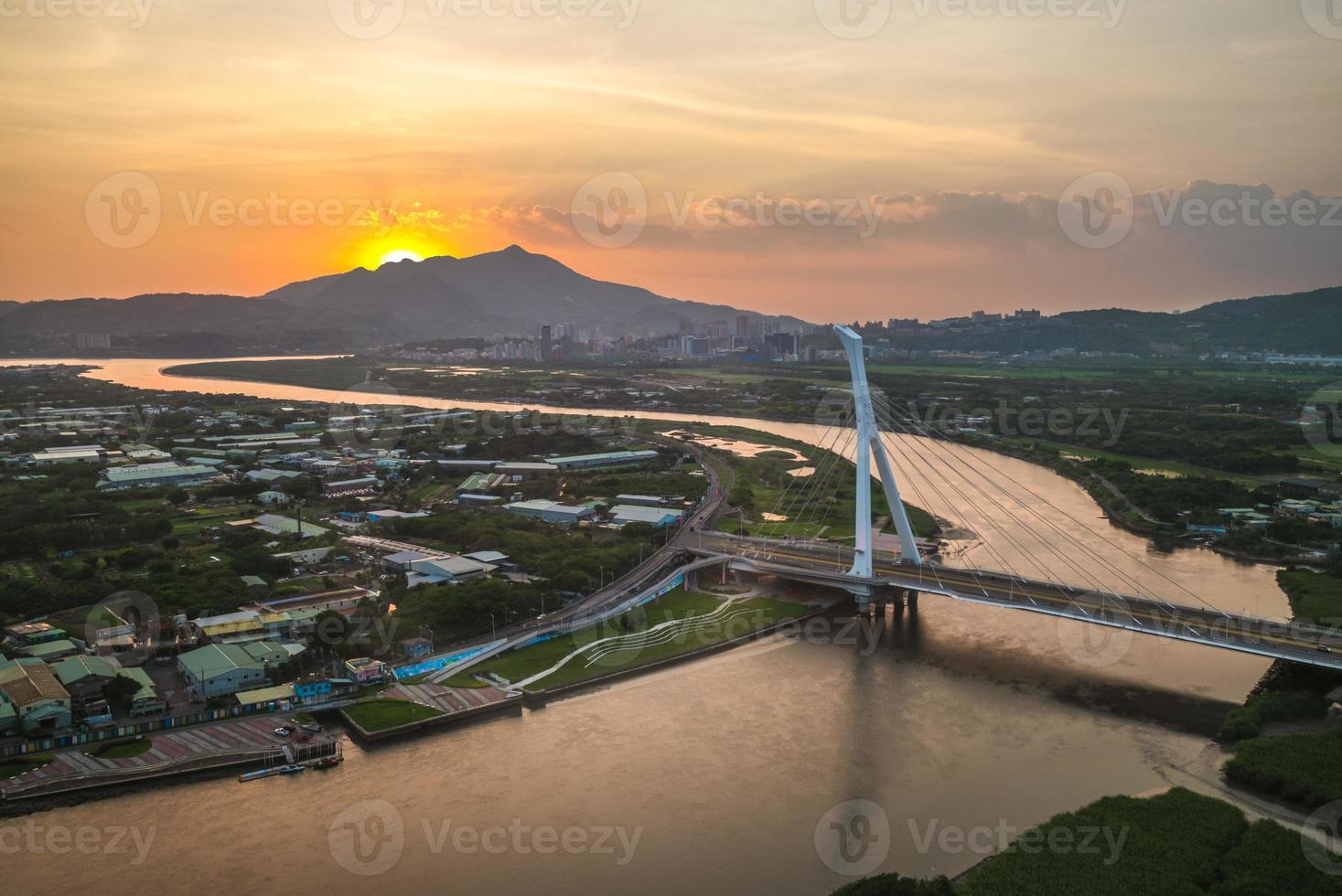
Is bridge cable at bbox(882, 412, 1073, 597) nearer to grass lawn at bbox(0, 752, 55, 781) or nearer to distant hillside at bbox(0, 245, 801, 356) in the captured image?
grass lawn at bbox(0, 752, 55, 781)

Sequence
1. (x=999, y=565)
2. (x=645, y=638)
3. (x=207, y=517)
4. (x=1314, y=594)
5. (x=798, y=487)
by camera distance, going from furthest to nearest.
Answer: (x=798, y=487), (x=207, y=517), (x=999, y=565), (x=1314, y=594), (x=645, y=638)

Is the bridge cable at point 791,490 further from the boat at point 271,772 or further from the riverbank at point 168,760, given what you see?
the boat at point 271,772

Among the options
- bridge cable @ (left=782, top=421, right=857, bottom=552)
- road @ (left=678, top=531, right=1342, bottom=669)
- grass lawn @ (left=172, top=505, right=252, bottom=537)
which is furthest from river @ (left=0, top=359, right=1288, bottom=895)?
grass lawn @ (left=172, top=505, right=252, bottom=537)

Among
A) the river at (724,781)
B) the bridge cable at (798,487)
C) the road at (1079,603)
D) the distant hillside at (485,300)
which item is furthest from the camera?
the distant hillside at (485,300)

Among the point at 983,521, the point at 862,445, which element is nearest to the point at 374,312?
the point at 983,521

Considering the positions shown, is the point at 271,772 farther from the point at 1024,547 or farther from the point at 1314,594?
the point at 1314,594

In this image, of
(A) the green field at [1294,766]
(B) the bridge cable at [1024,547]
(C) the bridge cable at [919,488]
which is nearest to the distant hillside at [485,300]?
(C) the bridge cable at [919,488]

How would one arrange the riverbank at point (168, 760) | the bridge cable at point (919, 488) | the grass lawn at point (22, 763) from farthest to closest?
1. the bridge cable at point (919, 488)
2. the grass lawn at point (22, 763)
3. the riverbank at point (168, 760)

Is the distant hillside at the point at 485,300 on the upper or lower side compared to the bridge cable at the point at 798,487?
upper
